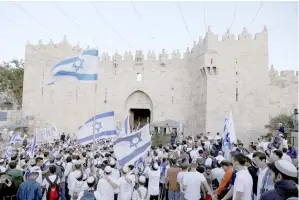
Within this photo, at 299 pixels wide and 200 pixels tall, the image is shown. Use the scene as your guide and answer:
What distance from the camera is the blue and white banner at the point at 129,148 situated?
6176 mm

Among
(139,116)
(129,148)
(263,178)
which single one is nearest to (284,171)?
(263,178)

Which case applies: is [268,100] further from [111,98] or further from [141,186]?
[141,186]

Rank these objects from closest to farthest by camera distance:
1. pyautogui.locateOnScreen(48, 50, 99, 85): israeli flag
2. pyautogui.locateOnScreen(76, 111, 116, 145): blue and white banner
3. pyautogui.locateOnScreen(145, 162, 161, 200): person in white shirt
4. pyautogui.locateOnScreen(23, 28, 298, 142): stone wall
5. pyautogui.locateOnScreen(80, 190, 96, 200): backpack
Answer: pyautogui.locateOnScreen(80, 190, 96, 200): backpack
pyautogui.locateOnScreen(145, 162, 161, 200): person in white shirt
pyautogui.locateOnScreen(48, 50, 99, 85): israeli flag
pyautogui.locateOnScreen(76, 111, 116, 145): blue and white banner
pyautogui.locateOnScreen(23, 28, 298, 142): stone wall

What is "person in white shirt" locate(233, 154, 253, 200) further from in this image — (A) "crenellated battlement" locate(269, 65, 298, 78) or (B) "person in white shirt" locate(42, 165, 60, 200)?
(A) "crenellated battlement" locate(269, 65, 298, 78)

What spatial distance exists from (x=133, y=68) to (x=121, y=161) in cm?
2093

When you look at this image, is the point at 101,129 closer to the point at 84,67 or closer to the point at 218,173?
the point at 84,67

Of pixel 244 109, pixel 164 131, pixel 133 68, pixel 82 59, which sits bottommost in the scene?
pixel 164 131

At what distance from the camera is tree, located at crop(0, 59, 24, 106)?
103 ft

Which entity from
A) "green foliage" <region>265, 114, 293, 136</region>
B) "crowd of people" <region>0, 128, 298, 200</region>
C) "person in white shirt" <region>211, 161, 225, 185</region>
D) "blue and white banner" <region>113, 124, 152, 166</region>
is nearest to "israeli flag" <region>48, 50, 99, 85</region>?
"crowd of people" <region>0, 128, 298, 200</region>

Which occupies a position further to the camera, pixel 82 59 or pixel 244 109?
pixel 244 109

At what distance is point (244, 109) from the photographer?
20.2 metres

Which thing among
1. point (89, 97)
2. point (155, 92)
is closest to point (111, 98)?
point (89, 97)

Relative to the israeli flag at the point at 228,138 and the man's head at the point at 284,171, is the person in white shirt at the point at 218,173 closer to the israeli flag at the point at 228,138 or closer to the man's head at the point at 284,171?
the israeli flag at the point at 228,138

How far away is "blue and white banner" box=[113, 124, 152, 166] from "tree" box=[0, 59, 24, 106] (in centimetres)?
2944
